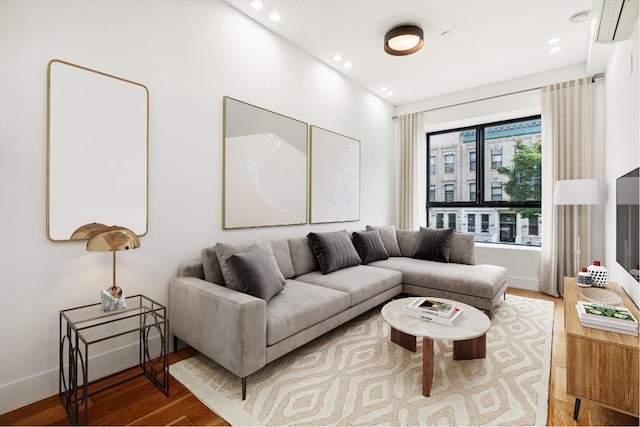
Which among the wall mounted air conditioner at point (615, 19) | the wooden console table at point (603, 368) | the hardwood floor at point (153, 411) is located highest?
the wall mounted air conditioner at point (615, 19)

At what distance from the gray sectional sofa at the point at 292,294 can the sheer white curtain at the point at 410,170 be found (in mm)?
1249

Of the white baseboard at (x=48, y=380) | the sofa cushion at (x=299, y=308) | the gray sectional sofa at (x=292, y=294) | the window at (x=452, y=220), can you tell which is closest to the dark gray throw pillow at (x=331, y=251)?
the gray sectional sofa at (x=292, y=294)

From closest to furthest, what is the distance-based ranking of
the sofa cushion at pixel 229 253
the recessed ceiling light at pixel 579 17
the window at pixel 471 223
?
the sofa cushion at pixel 229 253 → the recessed ceiling light at pixel 579 17 → the window at pixel 471 223

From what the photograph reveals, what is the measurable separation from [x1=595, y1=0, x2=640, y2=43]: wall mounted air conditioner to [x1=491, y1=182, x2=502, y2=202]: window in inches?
106

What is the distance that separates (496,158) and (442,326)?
3.74 metres

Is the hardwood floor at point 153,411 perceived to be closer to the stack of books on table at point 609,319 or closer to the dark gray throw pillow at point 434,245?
the stack of books on table at point 609,319

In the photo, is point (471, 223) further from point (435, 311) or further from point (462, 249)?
point (435, 311)

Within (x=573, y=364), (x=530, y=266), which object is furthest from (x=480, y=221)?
(x=573, y=364)

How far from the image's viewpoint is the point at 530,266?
4207mm

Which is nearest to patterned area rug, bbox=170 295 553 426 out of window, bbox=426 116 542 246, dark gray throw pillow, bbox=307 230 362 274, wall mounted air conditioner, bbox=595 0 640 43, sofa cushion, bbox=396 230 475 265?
dark gray throw pillow, bbox=307 230 362 274

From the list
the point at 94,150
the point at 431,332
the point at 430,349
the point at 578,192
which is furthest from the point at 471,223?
the point at 94,150

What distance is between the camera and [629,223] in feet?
6.68

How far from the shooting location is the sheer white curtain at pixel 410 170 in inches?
201

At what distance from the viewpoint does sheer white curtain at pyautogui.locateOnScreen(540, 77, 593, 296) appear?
12.1ft
